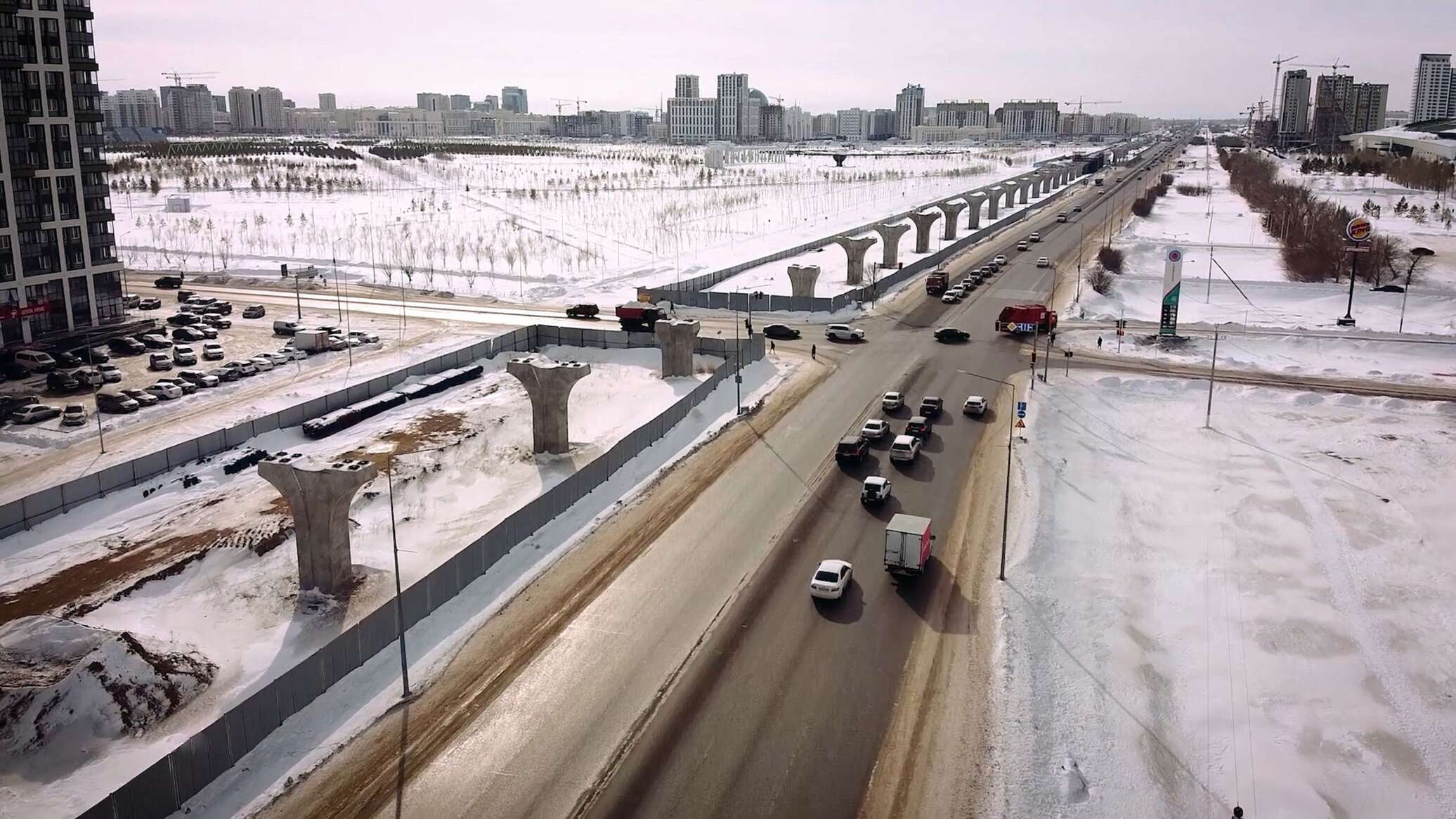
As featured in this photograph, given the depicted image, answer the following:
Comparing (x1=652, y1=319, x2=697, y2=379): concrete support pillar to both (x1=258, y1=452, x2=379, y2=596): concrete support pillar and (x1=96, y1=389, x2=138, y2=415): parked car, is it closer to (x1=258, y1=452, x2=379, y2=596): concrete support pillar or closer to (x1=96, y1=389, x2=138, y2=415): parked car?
(x1=258, y1=452, x2=379, y2=596): concrete support pillar

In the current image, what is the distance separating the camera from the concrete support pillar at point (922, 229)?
104 meters

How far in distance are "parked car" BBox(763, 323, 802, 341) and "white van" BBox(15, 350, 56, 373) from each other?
1651 inches

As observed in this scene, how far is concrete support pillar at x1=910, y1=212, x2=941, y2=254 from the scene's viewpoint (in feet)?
343

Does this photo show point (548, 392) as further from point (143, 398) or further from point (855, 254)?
point (855, 254)

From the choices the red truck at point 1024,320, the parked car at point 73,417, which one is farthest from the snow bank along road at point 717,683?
the parked car at point 73,417

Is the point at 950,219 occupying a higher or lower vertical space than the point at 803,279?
higher

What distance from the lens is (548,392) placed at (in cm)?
4431

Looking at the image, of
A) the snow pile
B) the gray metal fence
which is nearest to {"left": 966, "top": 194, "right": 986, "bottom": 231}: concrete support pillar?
the gray metal fence

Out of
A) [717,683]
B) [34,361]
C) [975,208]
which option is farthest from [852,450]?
[975,208]

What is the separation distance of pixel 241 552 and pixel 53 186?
44236 millimetres

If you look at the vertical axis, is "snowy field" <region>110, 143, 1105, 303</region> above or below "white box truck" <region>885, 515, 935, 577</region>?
above

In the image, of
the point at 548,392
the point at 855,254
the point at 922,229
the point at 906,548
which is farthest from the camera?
the point at 922,229

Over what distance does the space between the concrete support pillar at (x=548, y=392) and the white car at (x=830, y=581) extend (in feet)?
54.2

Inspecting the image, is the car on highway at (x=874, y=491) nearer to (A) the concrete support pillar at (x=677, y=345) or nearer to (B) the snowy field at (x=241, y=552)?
(B) the snowy field at (x=241, y=552)
